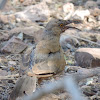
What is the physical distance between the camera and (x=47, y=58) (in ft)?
9.74

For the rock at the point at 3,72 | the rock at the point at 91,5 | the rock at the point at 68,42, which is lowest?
the rock at the point at 3,72

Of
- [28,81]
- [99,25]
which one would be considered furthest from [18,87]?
[99,25]

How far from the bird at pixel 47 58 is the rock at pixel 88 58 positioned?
37.5 inches

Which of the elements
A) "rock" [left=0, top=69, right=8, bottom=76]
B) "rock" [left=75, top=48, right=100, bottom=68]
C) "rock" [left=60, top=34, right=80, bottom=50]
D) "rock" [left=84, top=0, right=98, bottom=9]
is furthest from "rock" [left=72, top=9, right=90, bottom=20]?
"rock" [left=0, top=69, right=8, bottom=76]

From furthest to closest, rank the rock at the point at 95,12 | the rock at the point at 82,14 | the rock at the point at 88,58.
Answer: the rock at the point at 95,12 → the rock at the point at 82,14 → the rock at the point at 88,58

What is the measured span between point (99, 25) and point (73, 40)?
1806mm

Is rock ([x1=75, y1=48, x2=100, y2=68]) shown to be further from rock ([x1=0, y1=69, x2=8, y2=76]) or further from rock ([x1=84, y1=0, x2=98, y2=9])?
rock ([x1=84, y1=0, x2=98, y2=9])

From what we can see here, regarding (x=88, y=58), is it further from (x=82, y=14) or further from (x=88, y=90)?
(x=82, y=14)

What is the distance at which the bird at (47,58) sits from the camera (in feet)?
9.14

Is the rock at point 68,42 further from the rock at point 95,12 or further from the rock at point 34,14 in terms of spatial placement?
the rock at point 95,12

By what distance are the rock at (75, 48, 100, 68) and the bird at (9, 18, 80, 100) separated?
953 mm

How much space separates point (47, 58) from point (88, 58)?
1247mm

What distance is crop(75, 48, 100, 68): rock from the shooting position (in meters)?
3.86

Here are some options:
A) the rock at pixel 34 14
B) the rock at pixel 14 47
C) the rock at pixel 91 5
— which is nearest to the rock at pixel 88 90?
the rock at pixel 14 47
